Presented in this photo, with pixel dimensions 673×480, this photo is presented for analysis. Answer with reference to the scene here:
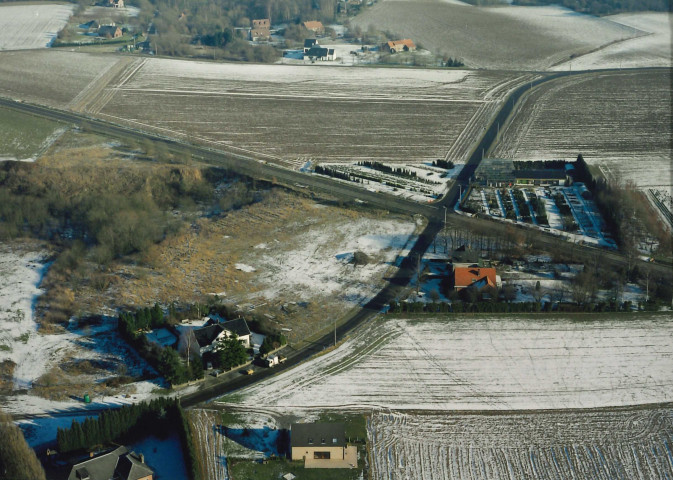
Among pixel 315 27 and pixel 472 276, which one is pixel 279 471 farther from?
pixel 315 27

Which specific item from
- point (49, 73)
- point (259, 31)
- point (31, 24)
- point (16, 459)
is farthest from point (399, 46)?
point (16, 459)

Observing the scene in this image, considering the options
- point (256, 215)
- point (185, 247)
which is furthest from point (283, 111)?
point (185, 247)

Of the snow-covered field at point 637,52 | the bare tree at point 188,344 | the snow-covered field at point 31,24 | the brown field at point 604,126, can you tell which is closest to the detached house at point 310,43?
the snow-covered field at point 637,52

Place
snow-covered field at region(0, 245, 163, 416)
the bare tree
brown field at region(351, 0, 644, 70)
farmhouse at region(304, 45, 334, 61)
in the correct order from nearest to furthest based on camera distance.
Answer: snow-covered field at region(0, 245, 163, 416) → the bare tree → farmhouse at region(304, 45, 334, 61) → brown field at region(351, 0, 644, 70)

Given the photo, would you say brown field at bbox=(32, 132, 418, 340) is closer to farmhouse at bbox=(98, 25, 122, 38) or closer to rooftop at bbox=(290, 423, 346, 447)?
rooftop at bbox=(290, 423, 346, 447)

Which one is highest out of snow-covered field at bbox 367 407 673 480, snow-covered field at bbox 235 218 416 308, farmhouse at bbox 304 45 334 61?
farmhouse at bbox 304 45 334 61

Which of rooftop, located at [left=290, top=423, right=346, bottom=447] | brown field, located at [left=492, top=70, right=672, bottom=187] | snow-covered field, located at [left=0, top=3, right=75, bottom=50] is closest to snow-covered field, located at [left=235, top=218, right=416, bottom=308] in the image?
rooftop, located at [left=290, top=423, right=346, bottom=447]

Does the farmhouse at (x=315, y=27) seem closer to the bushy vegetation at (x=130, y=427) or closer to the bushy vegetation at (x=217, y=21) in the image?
the bushy vegetation at (x=217, y=21)
